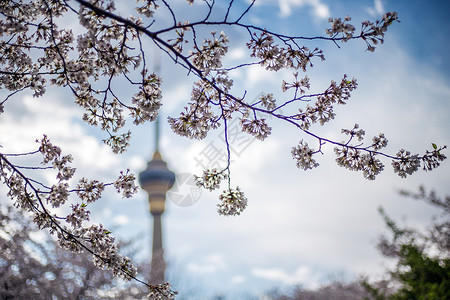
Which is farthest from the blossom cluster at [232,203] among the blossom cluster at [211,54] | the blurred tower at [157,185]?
the blurred tower at [157,185]

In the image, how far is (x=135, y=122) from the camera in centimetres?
495

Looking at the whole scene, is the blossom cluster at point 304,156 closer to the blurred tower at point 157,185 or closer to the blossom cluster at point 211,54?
the blossom cluster at point 211,54

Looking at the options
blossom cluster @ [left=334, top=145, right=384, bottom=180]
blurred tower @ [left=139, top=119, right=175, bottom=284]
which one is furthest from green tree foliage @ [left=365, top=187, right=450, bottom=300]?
blurred tower @ [left=139, top=119, right=175, bottom=284]

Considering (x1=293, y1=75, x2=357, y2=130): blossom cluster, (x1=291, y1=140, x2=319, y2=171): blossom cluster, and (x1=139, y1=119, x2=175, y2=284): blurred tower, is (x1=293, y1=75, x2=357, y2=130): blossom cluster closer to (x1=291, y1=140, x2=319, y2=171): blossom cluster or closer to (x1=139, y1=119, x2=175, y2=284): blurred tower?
(x1=291, y1=140, x2=319, y2=171): blossom cluster

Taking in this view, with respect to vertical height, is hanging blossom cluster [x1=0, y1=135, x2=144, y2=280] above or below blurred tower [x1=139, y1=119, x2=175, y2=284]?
below

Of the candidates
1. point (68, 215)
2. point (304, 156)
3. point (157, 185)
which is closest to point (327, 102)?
point (304, 156)

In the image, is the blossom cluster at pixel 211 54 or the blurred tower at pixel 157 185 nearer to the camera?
the blossom cluster at pixel 211 54

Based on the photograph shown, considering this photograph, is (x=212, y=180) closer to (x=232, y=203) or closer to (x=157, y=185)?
(x=232, y=203)

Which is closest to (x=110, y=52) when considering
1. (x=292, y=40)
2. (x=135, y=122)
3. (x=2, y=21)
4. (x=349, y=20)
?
(x=135, y=122)

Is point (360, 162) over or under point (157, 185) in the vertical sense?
under

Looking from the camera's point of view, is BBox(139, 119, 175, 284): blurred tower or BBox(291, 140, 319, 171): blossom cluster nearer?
BBox(291, 140, 319, 171): blossom cluster

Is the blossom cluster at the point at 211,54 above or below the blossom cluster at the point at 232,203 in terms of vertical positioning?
above

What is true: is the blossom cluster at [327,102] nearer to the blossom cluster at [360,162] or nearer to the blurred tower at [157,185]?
the blossom cluster at [360,162]

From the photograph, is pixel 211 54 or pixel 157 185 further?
pixel 157 185
